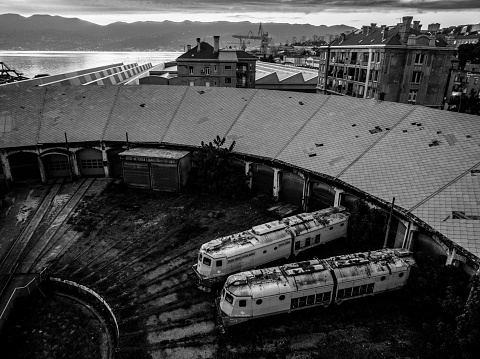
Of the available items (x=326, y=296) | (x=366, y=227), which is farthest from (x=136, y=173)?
(x=326, y=296)

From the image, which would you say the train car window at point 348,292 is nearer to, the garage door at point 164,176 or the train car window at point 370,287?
the train car window at point 370,287

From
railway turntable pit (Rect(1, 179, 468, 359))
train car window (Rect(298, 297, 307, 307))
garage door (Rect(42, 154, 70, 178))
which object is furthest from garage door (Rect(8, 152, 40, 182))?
train car window (Rect(298, 297, 307, 307))

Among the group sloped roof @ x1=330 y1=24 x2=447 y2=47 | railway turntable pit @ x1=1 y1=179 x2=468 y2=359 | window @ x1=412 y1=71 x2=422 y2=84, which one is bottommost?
railway turntable pit @ x1=1 y1=179 x2=468 y2=359

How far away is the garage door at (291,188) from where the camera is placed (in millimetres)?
31753

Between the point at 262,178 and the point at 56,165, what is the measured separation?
79.3 feet

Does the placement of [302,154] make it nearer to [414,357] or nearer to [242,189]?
[242,189]

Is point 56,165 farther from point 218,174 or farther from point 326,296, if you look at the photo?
point 326,296

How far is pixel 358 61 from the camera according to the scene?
63781 millimetres

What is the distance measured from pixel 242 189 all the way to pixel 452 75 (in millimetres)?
56007

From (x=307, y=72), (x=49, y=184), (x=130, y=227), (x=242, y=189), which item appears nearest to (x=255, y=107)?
(x=242, y=189)

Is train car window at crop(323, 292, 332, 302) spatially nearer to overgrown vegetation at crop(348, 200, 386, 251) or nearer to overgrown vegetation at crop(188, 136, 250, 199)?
overgrown vegetation at crop(348, 200, 386, 251)

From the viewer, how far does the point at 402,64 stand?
189 feet

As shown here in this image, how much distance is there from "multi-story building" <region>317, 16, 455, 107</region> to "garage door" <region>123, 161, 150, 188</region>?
132 ft

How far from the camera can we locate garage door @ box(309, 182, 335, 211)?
95.3ft
